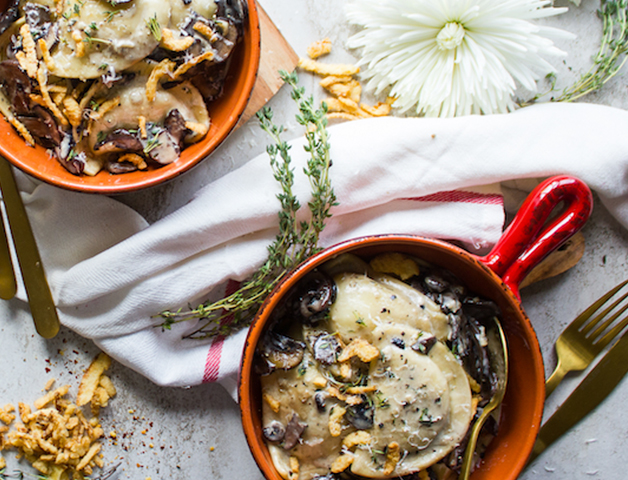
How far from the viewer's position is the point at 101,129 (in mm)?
1314

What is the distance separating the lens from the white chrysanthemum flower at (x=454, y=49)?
143 cm

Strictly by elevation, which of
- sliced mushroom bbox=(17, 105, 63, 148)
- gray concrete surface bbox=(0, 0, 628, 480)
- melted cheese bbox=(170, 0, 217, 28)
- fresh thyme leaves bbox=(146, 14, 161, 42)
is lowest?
gray concrete surface bbox=(0, 0, 628, 480)

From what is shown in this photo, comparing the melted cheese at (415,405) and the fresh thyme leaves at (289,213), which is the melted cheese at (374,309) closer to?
the melted cheese at (415,405)

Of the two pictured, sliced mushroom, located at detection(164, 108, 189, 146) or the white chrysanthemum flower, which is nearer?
sliced mushroom, located at detection(164, 108, 189, 146)

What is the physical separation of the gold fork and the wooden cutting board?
1.13m

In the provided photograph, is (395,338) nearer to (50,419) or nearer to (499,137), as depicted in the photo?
(499,137)

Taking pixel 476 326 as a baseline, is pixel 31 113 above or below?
above

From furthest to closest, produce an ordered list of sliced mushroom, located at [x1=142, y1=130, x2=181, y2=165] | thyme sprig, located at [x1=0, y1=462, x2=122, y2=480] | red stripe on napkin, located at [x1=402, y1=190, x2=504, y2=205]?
thyme sprig, located at [x1=0, y1=462, x2=122, y2=480] → red stripe on napkin, located at [x1=402, y1=190, x2=504, y2=205] → sliced mushroom, located at [x1=142, y1=130, x2=181, y2=165]

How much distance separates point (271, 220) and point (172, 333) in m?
0.45

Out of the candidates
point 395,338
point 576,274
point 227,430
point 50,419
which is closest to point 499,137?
point 576,274

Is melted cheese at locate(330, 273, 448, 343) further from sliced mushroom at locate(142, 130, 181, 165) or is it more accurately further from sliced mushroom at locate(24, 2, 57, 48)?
sliced mushroom at locate(24, 2, 57, 48)

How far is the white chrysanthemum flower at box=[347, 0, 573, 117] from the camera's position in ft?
4.69

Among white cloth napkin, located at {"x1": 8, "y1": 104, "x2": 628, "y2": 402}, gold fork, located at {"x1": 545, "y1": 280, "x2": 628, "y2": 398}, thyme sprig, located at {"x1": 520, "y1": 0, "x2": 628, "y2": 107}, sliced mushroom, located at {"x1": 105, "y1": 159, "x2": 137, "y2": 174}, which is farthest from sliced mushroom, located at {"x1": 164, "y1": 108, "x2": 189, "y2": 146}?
gold fork, located at {"x1": 545, "y1": 280, "x2": 628, "y2": 398}

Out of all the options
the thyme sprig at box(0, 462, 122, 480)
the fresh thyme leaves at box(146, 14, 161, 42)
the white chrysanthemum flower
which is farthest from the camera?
the thyme sprig at box(0, 462, 122, 480)
